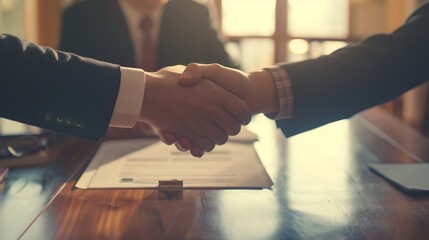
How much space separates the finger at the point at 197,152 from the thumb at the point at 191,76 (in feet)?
0.40

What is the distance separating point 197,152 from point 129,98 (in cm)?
15

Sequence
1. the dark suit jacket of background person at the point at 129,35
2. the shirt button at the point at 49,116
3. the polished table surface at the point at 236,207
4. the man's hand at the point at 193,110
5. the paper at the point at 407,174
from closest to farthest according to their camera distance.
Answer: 1. the polished table surface at the point at 236,207
2. the paper at the point at 407,174
3. the shirt button at the point at 49,116
4. the man's hand at the point at 193,110
5. the dark suit jacket of background person at the point at 129,35

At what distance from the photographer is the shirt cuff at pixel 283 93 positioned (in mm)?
950

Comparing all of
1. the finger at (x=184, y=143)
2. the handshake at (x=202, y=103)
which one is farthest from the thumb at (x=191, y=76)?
the finger at (x=184, y=143)

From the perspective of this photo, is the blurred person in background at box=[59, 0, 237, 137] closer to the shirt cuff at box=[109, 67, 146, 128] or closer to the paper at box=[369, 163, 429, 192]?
the shirt cuff at box=[109, 67, 146, 128]

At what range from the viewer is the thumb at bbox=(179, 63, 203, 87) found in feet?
3.05

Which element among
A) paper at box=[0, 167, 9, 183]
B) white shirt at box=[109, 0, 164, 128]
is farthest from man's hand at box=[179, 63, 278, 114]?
paper at box=[0, 167, 9, 183]

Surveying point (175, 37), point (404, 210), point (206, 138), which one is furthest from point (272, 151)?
point (175, 37)

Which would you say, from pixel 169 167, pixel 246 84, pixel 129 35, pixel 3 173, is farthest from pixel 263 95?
pixel 129 35

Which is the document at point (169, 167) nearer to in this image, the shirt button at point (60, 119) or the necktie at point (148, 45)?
the shirt button at point (60, 119)

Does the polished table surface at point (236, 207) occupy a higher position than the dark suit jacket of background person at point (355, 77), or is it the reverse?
the dark suit jacket of background person at point (355, 77)

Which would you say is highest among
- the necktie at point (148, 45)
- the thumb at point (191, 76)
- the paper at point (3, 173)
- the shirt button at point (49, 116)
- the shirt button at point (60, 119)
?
the thumb at point (191, 76)

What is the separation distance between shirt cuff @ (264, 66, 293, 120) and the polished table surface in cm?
9

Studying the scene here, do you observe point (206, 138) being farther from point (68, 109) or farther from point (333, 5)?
point (333, 5)
